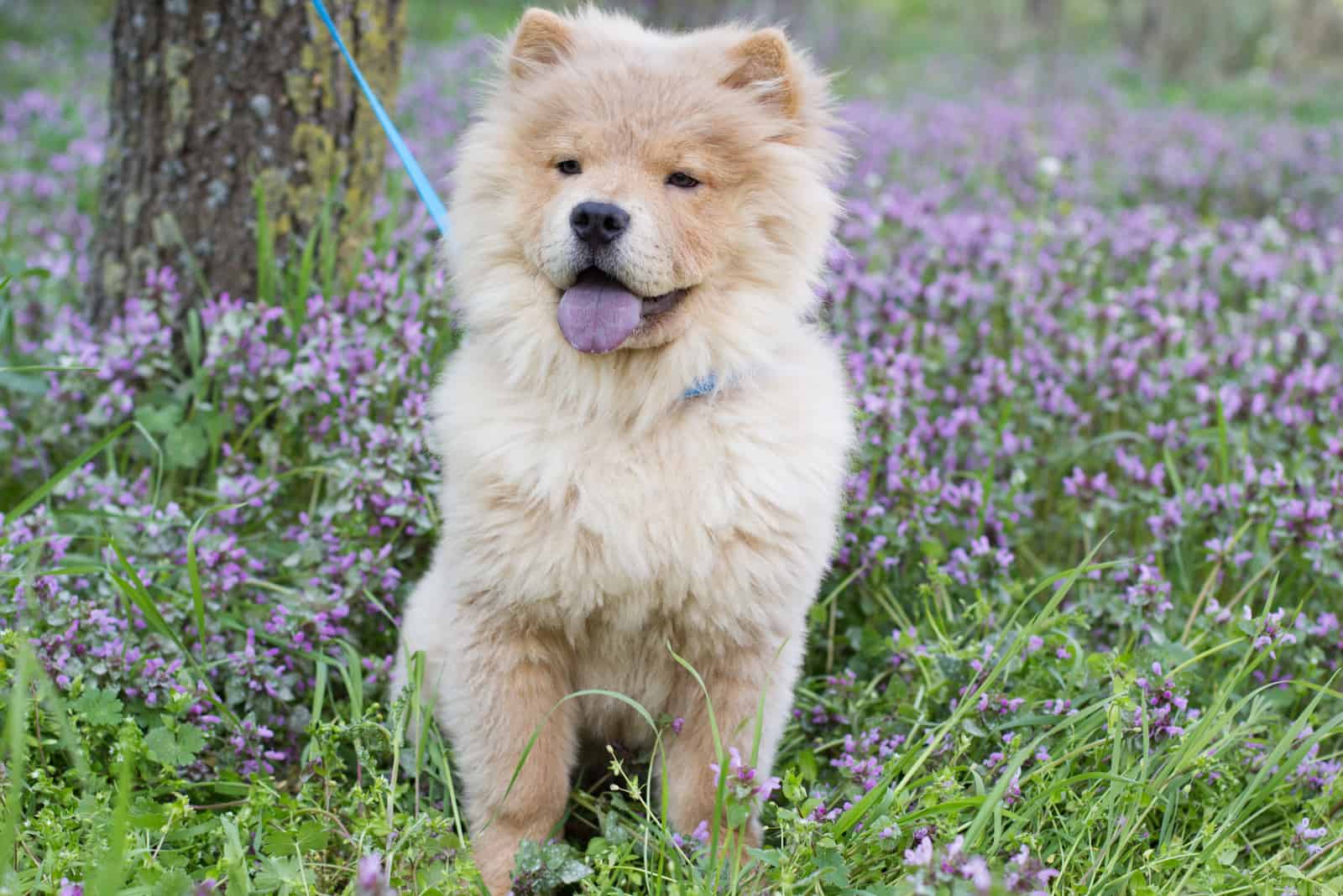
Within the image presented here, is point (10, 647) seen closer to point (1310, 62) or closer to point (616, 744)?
point (616, 744)

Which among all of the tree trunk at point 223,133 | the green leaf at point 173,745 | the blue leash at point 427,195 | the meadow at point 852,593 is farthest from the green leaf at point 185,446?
the green leaf at point 173,745

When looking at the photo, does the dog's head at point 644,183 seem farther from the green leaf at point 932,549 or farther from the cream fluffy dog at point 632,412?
the green leaf at point 932,549

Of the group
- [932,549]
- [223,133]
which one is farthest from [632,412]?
[223,133]

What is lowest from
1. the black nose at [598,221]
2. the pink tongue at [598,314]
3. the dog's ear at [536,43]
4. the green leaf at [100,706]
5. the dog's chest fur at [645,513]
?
the green leaf at [100,706]

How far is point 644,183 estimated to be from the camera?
2314 millimetres

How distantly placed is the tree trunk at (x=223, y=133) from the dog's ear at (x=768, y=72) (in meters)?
1.91

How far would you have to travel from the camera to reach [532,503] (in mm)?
2357

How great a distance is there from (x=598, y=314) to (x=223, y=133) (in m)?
2.19

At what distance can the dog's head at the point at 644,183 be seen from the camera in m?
2.29

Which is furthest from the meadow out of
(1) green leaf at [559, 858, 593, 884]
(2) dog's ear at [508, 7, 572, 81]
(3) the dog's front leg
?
(2) dog's ear at [508, 7, 572, 81]

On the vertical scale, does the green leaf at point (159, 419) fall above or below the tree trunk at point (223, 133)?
below

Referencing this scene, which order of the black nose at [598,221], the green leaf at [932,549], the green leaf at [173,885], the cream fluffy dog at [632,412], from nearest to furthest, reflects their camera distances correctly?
the green leaf at [173,885] → the black nose at [598,221] → the cream fluffy dog at [632,412] → the green leaf at [932,549]

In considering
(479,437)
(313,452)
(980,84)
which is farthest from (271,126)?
(980,84)

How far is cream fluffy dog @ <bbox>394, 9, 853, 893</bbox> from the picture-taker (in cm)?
233
